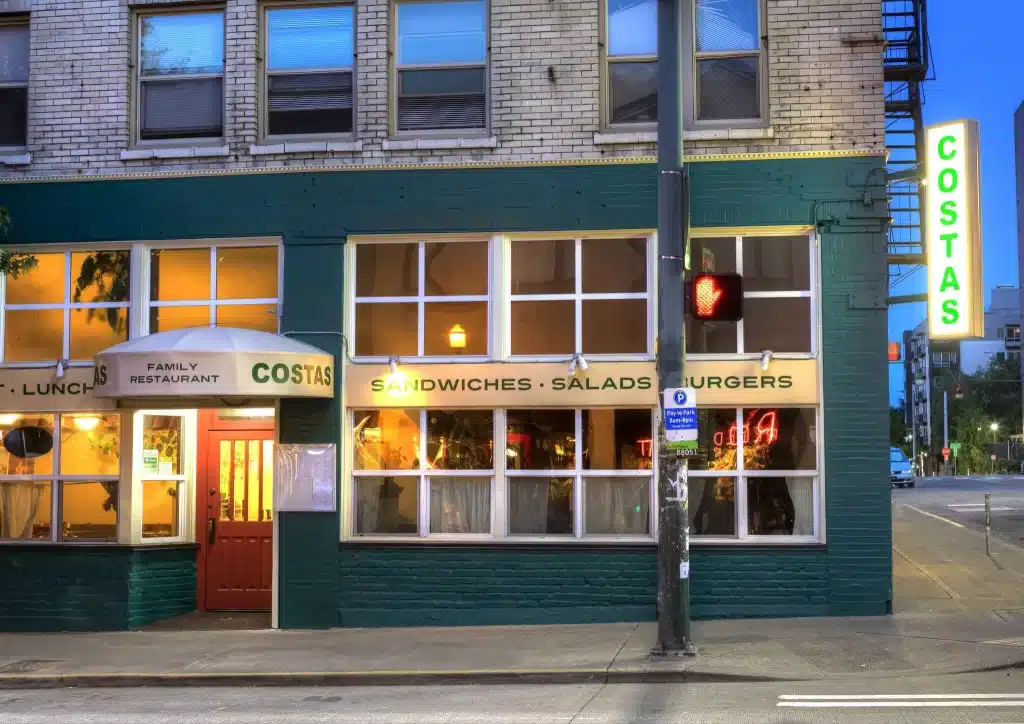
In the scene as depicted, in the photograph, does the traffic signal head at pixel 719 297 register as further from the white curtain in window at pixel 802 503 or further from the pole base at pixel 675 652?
the white curtain in window at pixel 802 503

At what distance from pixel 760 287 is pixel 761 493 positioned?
2321 mm

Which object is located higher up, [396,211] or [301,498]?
[396,211]

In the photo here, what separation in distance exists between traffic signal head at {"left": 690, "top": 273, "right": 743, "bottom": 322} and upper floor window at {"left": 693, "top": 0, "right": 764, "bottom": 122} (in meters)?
3.70

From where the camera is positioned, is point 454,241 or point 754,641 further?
point 454,241

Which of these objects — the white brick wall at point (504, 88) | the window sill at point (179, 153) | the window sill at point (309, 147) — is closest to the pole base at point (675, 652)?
the white brick wall at point (504, 88)

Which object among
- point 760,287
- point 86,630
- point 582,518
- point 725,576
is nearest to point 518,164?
point 760,287

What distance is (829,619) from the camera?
13.1 m

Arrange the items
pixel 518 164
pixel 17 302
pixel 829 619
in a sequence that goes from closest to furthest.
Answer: pixel 829 619 → pixel 518 164 → pixel 17 302

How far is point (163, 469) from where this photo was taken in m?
14.8

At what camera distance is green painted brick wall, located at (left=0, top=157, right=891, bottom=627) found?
43.5 ft

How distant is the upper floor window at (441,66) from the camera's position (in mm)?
14359

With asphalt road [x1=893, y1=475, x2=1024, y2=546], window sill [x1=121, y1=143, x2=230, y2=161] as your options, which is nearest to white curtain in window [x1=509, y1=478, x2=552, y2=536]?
window sill [x1=121, y1=143, x2=230, y2=161]

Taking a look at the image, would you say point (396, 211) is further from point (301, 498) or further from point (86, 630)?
point (86, 630)

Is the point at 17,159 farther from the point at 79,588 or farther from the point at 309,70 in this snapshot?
the point at 79,588
